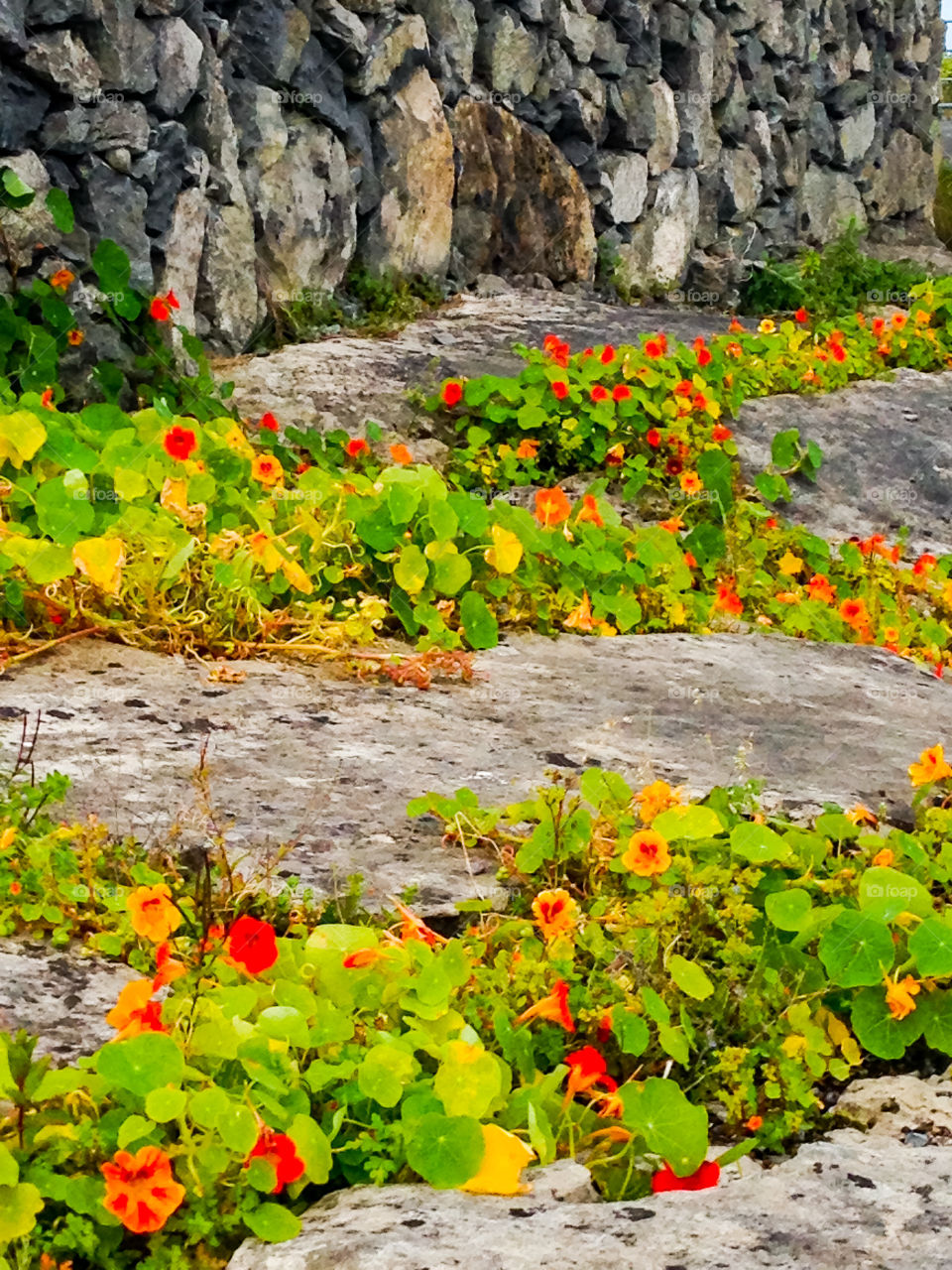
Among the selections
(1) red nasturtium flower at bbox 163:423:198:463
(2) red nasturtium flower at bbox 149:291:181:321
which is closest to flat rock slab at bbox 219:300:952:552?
(2) red nasturtium flower at bbox 149:291:181:321

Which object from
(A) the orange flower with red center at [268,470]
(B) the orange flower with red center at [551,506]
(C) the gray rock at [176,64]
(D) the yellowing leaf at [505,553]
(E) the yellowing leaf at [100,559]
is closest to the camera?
(E) the yellowing leaf at [100,559]

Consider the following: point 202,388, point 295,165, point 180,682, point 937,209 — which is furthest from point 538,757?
point 937,209

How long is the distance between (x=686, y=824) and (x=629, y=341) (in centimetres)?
466

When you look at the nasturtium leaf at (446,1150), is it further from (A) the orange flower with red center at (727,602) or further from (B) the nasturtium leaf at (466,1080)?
(A) the orange flower with red center at (727,602)

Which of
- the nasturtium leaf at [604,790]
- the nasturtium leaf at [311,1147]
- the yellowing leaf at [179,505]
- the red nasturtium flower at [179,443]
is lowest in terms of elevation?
the nasturtium leaf at [311,1147]

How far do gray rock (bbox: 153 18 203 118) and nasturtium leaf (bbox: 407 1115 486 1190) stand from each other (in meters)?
4.21

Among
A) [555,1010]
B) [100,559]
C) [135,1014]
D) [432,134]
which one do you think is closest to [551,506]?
[100,559]

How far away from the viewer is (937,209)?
1183 cm

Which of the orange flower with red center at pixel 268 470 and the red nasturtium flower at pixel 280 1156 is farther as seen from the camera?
the orange flower with red center at pixel 268 470

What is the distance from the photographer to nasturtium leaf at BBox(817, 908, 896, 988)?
1995 mm

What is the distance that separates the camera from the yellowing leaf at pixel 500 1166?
154 cm

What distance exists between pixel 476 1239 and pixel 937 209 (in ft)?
39.2

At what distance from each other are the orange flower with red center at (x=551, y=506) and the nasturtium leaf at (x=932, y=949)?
6.93 ft

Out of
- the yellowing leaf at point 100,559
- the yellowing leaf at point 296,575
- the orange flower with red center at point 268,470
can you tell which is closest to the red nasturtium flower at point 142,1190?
the yellowing leaf at point 100,559
